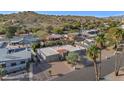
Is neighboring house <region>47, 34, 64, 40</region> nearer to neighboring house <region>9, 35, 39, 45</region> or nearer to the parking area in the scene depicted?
neighboring house <region>9, 35, 39, 45</region>

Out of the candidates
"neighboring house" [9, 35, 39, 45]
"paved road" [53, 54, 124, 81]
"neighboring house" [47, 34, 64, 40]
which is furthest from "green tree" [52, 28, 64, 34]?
"paved road" [53, 54, 124, 81]

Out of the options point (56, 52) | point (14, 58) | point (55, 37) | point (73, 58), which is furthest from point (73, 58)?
point (14, 58)

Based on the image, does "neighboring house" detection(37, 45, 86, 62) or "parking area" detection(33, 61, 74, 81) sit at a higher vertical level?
"neighboring house" detection(37, 45, 86, 62)

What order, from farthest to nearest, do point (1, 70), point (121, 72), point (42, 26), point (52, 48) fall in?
point (52, 48) → point (42, 26) → point (121, 72) → point (1, 70)

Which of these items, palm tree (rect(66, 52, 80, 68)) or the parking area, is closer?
the parking area

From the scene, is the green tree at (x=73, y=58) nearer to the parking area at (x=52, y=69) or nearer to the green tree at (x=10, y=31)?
the parking area at (x=52, y=69)
